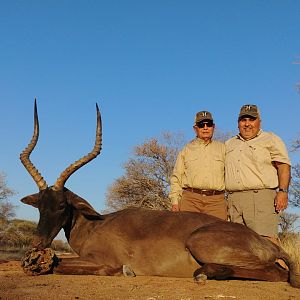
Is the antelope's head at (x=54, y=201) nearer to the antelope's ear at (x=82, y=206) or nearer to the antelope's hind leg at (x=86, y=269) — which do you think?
the antelope's ear at (x=82, y=206)

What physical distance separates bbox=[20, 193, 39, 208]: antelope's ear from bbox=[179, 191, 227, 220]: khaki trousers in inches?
94.8

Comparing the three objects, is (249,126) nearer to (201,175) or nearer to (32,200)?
(201,175)

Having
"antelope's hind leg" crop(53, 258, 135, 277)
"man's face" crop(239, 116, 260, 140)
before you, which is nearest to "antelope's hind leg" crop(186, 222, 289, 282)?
"antelope's hind leg" crop(53, 258, 135, 277)

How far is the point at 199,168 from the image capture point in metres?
7.93

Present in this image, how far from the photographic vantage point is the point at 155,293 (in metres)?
4.90

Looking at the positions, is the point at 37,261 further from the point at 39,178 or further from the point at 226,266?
the point at 226,266

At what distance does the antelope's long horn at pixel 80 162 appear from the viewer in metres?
7.60

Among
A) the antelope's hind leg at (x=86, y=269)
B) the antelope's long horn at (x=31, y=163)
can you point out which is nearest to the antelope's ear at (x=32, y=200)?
the antelope's long horn at (x=31, y=163)

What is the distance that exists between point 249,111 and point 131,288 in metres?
3.68

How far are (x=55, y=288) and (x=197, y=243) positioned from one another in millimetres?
2057

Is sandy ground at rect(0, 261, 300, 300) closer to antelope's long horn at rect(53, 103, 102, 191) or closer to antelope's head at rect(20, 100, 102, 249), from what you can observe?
antelope's head at rect(20, 100, 102, 249)

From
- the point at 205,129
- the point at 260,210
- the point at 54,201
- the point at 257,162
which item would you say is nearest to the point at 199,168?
the point at 205,129

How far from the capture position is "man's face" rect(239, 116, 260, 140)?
7.73m

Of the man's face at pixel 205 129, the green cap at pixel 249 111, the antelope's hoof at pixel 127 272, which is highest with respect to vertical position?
the green cap at pixel 249 111
